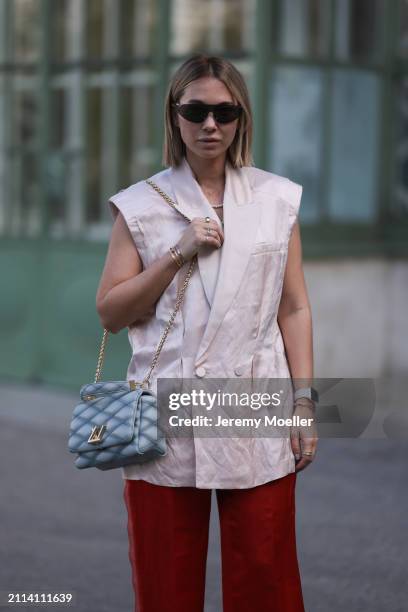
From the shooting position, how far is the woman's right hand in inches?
127

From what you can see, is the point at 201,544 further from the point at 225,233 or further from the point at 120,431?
the point at 225,233

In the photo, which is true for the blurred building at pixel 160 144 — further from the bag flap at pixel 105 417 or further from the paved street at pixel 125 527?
the bag flap at pixel 105 417

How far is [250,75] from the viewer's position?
30.7ft

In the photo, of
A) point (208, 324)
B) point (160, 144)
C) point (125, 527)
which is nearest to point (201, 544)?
point (208, 324)

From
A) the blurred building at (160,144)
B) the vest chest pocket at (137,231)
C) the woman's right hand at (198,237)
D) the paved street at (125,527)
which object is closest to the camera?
the woman's right hand at (198,237)

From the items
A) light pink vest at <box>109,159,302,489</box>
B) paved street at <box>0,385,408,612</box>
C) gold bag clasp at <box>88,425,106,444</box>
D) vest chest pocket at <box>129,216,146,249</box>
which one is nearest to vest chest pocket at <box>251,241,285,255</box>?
light pink vest at <box>109,159,302,489</box>

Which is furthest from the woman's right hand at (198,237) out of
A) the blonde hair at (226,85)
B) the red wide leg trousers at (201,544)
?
the red wide leg trousers at (201,544)

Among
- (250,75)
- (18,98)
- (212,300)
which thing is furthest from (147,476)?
(18,98)

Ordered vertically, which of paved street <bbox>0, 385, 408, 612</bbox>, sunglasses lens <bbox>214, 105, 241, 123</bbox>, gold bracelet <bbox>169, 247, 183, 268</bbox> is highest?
sunglasses lens <bbox>214, 105, 241, 123</bbox>

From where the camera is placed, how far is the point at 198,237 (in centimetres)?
322

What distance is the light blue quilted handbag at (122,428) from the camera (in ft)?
10.7

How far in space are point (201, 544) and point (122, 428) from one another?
385 mm

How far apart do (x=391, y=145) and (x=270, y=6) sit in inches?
70.4

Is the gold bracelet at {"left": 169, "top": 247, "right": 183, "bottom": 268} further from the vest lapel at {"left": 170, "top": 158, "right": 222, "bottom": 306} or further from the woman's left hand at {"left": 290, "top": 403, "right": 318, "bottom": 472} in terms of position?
the woman's left hand at {"left": 290, "top": 403, "right": 318, "bottom": 472}
